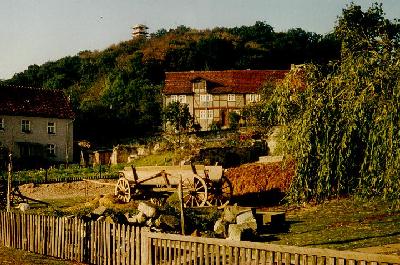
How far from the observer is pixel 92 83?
101000 millimetres

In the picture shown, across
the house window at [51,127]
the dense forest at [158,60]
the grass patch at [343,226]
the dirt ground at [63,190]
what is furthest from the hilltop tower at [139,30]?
the grass patch at [343,226]

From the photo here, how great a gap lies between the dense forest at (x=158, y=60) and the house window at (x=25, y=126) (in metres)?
22.0

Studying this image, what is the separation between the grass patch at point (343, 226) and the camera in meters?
14.9

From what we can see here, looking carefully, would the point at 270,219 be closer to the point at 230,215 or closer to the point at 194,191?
the point at 230,215

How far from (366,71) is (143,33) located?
13222 cm

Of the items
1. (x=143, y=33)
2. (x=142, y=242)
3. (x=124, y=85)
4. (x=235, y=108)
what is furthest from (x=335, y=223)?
(x=143, y=33)

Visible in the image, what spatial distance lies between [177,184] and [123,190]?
119 inches

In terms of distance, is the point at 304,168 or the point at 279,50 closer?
the point at 304,168

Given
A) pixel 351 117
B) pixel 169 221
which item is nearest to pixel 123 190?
pixel 169 221

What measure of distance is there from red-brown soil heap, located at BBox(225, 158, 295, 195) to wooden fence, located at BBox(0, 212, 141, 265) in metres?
14.5

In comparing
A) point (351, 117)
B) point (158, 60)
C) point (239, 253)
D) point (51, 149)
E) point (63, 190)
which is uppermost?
point (158, 60)

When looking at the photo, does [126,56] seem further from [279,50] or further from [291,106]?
[291,106]

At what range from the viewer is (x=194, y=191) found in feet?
77.7

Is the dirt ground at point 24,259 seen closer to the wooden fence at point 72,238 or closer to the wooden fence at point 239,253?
the wooden fence at point 72,238
